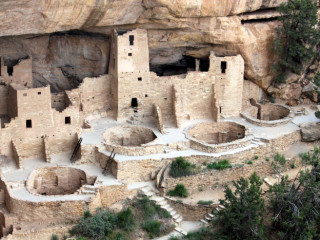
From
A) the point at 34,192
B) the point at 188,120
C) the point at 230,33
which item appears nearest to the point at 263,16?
the point at 230,33

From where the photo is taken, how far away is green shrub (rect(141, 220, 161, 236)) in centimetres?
2731

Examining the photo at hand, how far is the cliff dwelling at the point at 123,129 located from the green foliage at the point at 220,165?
0.21 metres

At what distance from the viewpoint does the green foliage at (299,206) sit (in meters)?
26.2

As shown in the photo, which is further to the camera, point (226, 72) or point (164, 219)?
point (226, 72)

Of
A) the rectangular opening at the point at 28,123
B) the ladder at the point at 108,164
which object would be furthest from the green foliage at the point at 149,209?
the rectangular opening at the point at 28,123

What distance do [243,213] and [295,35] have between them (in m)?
9.92

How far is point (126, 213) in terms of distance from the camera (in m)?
27.2

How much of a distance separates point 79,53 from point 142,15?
418cm

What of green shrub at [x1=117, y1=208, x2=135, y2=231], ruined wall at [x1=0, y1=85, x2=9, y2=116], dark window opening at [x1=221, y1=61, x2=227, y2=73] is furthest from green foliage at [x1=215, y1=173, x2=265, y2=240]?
ruined wall at [x1=0, y1=85, x2=9, y2=116]

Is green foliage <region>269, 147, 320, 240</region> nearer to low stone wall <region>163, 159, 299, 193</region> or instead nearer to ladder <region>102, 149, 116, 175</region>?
low stone wall <region>163, 159, 299, 193</region>

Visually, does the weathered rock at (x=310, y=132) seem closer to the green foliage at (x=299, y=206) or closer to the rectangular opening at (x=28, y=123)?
the green foliage at (x=299, y=206)

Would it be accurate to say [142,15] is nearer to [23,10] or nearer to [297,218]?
[23,10]

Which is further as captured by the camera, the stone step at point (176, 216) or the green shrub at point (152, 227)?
the stone step at point (176, 216)

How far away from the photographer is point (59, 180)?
95.2 feet
